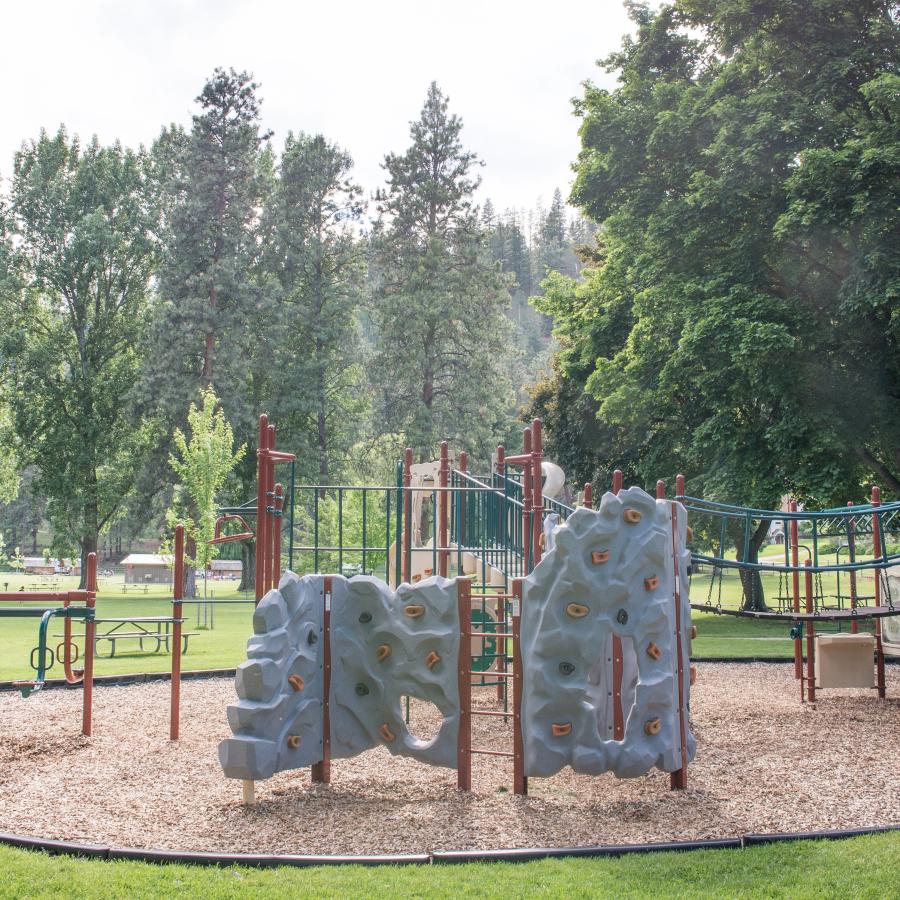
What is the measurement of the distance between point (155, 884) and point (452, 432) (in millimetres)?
34269

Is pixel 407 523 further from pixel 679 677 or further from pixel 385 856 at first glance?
pixel 385 856

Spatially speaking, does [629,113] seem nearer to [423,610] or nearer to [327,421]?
[423,610]

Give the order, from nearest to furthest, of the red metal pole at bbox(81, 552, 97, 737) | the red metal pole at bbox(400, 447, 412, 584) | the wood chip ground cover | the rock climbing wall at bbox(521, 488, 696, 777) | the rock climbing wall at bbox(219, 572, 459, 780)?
the wood chip ground cover, the rock climbing wall at bbox(521, 488, 696, 777), the rock climbing wall at bbox(219, 572, 459, 780), the red metal pole at bbox(81, 552, 97, 737), the red metal pole at bbox(400, 447, 412, 584)

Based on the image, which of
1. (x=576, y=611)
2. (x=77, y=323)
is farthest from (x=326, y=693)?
(x=77, y=323)

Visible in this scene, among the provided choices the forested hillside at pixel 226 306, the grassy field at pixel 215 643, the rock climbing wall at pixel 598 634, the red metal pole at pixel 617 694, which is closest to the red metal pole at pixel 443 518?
the red metal pole at pixel 617 694

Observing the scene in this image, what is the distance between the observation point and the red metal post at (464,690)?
23.6ft

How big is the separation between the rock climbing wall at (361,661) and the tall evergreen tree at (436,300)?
30.9 m

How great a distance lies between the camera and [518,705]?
7.13 meters

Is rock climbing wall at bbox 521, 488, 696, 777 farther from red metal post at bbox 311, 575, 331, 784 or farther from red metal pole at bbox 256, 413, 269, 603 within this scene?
red metal pole at bbox 256, 413, 269, 603

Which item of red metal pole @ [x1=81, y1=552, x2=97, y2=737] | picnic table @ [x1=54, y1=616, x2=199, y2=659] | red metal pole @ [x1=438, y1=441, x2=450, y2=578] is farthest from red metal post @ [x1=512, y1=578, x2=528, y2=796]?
picnic table @ [x1=54, y1=616, x2=199, y2=659]

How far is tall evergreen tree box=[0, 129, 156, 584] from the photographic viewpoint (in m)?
38.8

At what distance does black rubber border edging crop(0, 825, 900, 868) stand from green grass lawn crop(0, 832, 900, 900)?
9cm

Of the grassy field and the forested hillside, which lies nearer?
the grassy field

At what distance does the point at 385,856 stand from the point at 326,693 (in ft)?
6.95
